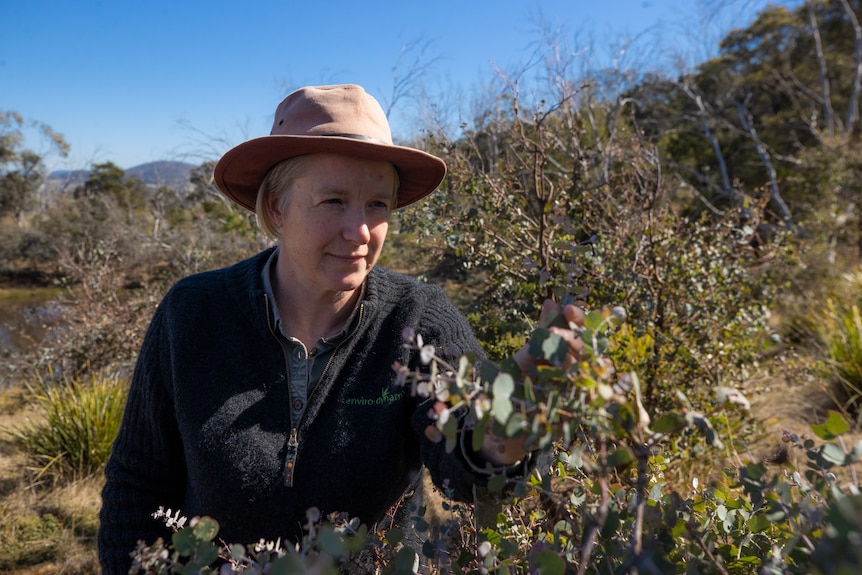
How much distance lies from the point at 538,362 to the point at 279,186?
1.26 meters

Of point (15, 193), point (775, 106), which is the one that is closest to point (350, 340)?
point (775, 106)

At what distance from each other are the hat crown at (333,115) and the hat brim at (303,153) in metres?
0.04

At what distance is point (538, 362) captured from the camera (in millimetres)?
748

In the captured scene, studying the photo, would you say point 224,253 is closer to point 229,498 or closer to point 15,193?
point 229,498

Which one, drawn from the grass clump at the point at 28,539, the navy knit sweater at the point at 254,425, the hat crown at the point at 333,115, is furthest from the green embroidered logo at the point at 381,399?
the grass clump at the point at 28,539

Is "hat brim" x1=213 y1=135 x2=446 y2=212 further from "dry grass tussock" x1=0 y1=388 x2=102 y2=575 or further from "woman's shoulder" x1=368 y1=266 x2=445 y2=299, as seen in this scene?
"dry grass tussock" x1=0 y1=388 x2=102 y2=575

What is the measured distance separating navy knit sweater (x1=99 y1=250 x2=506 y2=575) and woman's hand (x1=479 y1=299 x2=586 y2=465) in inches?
19.8

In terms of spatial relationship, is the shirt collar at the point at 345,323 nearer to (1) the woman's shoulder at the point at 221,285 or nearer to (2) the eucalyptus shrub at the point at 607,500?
(1) the woman's shoulder at the point at 221,285

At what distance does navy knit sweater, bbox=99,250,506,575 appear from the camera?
163cm

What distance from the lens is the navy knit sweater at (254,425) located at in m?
1.63

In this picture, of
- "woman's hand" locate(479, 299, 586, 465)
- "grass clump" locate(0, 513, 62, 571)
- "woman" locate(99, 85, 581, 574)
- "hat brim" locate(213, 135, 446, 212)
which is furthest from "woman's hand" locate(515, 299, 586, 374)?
"grass clump" locate(0, 513, 62, 571)

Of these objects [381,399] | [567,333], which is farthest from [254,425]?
[567,333]

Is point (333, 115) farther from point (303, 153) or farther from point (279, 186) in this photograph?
point (279, 186)

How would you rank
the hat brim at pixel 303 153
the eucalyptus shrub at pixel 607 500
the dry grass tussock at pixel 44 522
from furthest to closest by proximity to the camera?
1. the dry grass tussock at pixel 44 522
2. the hat brim at pixel 303 153
3. the eucalyptus shrub at pixel 607 500
